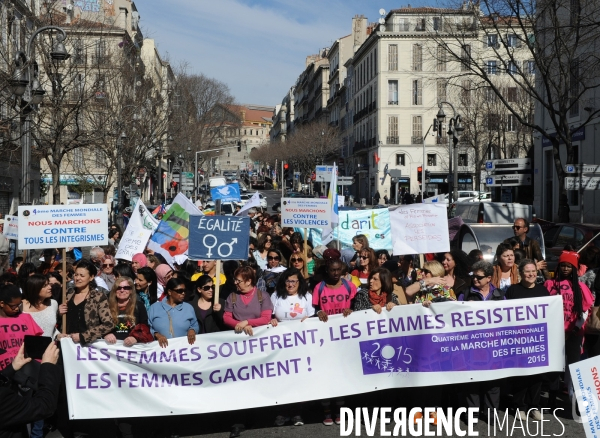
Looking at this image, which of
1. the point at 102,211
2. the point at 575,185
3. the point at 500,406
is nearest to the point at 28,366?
the point at 102,211

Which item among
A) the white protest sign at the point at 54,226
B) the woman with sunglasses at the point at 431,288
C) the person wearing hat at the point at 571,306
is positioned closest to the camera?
the woman with sunglasses at the point at 431,288

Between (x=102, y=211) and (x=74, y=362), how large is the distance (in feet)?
8.77

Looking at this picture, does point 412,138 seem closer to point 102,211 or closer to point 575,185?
point 575,185

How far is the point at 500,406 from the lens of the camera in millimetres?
7828

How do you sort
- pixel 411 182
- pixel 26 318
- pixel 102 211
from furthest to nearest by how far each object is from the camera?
pixel 411 182, pixel 102 211, pixel 26 318

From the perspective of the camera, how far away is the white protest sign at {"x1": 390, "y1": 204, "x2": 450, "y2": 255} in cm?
959

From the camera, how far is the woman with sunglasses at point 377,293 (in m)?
7.35

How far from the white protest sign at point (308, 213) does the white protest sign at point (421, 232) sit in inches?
96.1

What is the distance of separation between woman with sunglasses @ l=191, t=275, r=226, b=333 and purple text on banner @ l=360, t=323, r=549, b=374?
1.37 m

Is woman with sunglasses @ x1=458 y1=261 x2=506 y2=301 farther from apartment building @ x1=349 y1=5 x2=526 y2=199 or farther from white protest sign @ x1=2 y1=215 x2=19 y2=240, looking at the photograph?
apartment building @ x1=349 y1=5 x2=526 y2=199

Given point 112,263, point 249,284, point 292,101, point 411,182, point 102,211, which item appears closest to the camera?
point 249,284

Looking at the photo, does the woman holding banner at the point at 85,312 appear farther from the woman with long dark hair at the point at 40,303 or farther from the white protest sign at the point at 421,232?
the white protest sign at the point at 421,232

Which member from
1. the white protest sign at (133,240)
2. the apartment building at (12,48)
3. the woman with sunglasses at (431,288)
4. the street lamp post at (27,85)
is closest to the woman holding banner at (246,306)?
the woman with sunglasses at (431,288)

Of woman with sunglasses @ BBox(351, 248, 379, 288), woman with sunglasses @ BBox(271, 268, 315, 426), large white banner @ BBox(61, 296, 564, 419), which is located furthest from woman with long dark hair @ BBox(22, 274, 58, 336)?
woman with sunglasses @ BBox(351, 248, 379, 288)
